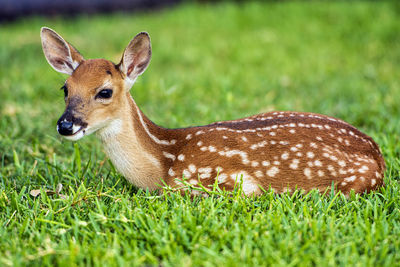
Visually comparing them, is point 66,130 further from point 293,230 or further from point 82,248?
point 293,230

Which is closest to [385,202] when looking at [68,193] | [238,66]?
[68,193]

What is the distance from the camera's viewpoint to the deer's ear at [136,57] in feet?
10.2

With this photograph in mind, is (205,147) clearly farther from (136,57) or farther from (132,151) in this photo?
(136,57)

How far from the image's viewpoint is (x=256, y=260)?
2.21m

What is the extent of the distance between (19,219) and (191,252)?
1.11 metres

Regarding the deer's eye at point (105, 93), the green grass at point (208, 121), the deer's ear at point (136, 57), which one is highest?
the deer's ear at point (136, 57)

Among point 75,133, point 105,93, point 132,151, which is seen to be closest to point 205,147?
point 132,151

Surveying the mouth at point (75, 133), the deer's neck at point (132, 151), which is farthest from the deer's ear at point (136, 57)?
the mouth at point (75, 133)

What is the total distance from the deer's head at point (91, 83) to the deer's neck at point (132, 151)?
77 mm

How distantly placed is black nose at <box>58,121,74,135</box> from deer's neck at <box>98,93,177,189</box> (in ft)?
0.99

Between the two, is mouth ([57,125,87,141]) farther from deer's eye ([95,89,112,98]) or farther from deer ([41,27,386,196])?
deer's eye ([95,89,112,98])

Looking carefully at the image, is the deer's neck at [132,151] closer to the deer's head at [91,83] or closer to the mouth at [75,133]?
the deer's head at [91,83]

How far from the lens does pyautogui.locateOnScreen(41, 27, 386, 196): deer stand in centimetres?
296

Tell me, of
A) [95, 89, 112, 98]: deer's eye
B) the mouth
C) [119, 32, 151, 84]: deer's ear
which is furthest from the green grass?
[119, 32, 151, 84]: deer's ear
